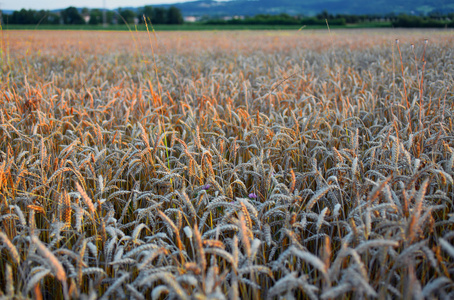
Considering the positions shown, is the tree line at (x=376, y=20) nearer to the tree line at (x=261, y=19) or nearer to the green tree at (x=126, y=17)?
the tree line at (x=261, y=19)

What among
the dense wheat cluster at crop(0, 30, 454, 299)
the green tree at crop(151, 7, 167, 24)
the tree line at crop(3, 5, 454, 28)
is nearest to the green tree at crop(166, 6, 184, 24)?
the tree line at crop(3, 5, 454, 28)

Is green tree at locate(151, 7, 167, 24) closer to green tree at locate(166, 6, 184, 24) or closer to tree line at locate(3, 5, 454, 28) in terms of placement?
tree line at locate(3, 5, 454, 28)

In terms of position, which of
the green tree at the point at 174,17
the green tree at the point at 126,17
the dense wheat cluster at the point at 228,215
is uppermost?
the green tree at the point at 174,17

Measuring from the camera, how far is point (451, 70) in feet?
16.1

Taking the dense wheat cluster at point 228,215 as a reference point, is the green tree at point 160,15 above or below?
above

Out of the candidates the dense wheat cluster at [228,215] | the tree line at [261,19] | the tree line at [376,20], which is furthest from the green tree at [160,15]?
the dense wheat cluster at [228,215]

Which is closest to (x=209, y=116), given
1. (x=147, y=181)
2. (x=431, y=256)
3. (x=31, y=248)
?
(x=147, y=181)

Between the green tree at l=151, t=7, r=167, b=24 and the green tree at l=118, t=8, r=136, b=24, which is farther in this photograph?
the green tree at l=151, t=7, r=167, b=24

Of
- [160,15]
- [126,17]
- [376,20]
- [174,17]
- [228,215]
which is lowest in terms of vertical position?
[228,215]

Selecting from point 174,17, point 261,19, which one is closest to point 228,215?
point 261,19

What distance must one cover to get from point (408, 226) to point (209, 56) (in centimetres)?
797

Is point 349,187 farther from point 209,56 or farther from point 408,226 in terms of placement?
point 209,56

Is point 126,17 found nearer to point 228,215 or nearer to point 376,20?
point 228,215

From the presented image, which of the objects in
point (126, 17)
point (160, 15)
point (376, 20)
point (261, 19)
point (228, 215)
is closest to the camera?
point (228, 215)
